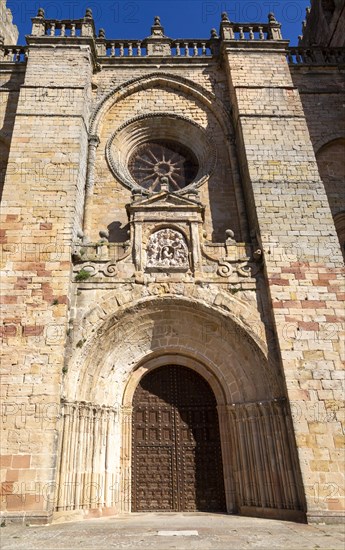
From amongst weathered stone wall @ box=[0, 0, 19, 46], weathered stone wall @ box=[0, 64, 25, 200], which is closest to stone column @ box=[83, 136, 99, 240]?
weathered stone wall @ box=[0, 64, 25, 200]

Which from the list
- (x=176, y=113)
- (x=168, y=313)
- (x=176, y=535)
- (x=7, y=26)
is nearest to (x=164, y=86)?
(x=176, y=113)

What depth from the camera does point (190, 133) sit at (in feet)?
32.0

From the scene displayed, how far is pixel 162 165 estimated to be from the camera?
9781 millimetres

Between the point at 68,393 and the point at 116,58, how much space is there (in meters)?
8.46

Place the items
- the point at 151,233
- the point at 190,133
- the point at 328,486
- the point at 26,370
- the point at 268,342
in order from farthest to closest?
the point at 190,133 → the point at 151,233 → the point at 268,342 → the point at 26,370 → the point at 328,486

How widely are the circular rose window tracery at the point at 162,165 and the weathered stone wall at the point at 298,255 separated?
167 centimetres

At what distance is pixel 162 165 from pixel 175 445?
6.38m

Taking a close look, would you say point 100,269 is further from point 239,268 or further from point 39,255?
point 239,268

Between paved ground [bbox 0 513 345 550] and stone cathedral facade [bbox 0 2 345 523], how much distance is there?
518 millimetres

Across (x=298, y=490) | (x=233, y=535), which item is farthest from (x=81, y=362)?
(x=298, y=490)

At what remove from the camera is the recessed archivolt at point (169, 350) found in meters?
6.46

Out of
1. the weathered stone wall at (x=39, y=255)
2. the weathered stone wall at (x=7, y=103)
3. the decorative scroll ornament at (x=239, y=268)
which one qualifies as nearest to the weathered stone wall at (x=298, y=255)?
the decorative scroll ornament at (x=239, y=268)

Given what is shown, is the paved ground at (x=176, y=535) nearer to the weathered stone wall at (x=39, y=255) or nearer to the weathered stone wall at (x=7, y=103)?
the weathered stone wall at (x=39, y=255)

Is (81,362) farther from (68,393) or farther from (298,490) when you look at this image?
(298,490)
